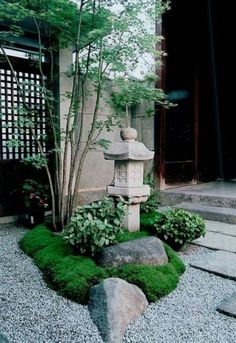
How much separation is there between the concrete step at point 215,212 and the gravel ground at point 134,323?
88.5 inches

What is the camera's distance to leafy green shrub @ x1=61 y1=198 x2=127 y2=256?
3.76 m

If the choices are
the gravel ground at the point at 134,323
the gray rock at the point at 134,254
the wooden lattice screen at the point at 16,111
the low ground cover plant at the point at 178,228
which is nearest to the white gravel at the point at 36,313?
the gravel ground at the point at 134,323

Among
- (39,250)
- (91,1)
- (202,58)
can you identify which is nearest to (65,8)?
(91,1)

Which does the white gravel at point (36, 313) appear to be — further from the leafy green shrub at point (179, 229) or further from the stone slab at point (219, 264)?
the leafy green shrub at point (179, 229)

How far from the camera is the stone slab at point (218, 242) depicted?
15.1 ft

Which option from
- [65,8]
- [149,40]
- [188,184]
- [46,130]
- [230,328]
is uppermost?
[65,8]

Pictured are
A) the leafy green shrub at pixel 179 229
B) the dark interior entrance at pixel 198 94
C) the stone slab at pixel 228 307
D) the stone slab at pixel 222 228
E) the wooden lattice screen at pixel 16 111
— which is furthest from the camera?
the dark interior entrance at pixel 198 94

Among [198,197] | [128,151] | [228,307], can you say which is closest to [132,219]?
[128,151]

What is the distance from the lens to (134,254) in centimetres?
362

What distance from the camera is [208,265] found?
3963 mm

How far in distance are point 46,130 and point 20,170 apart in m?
1.06

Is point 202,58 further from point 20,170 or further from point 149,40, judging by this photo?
point 20,170

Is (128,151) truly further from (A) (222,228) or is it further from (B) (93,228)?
(A) (222,228)

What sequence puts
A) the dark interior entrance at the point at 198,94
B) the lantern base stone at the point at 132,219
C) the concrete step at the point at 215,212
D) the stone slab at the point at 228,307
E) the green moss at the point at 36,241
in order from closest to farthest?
the stone slab at the point at 228,307 < the green moss at the point at 36,241 < the lantern base stone at the point at 132,219 < the concrete step at the point at 215,212 < the dark interior entrance at the point at 198,94
